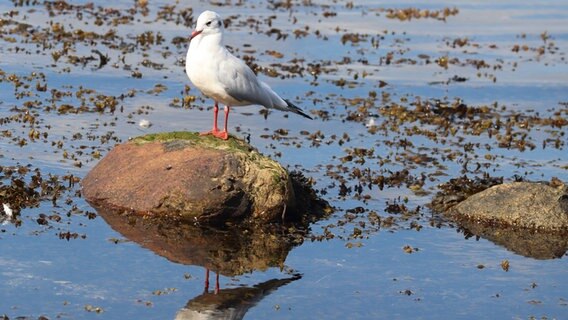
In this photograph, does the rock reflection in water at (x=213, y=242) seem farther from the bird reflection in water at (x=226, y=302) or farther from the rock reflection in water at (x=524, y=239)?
the rock reflection in water at (x=524, y=239)

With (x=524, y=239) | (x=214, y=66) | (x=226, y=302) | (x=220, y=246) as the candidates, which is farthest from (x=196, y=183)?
(x=524, y=239)

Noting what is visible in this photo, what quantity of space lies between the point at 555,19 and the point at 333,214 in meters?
21.2

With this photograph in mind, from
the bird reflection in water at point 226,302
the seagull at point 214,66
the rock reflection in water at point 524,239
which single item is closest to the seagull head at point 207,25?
the seagull at point 214,66

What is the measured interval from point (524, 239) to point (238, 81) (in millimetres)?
4139

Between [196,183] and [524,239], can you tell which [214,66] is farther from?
[524,239]

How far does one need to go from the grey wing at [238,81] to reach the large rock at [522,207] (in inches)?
123

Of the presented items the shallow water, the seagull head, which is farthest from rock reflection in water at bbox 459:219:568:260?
the seagull head

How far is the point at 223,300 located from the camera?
1148 centimetres

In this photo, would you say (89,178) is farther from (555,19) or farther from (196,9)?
(555,19)

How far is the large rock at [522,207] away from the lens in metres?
14.7

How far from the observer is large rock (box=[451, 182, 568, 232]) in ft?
48.3

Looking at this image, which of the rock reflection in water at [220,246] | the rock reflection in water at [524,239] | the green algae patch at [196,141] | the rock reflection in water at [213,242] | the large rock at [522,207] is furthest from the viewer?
the green algae patch at [196,141]

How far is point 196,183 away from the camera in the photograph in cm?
1414

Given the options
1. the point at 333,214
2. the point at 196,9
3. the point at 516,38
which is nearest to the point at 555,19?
the point at 516,38
